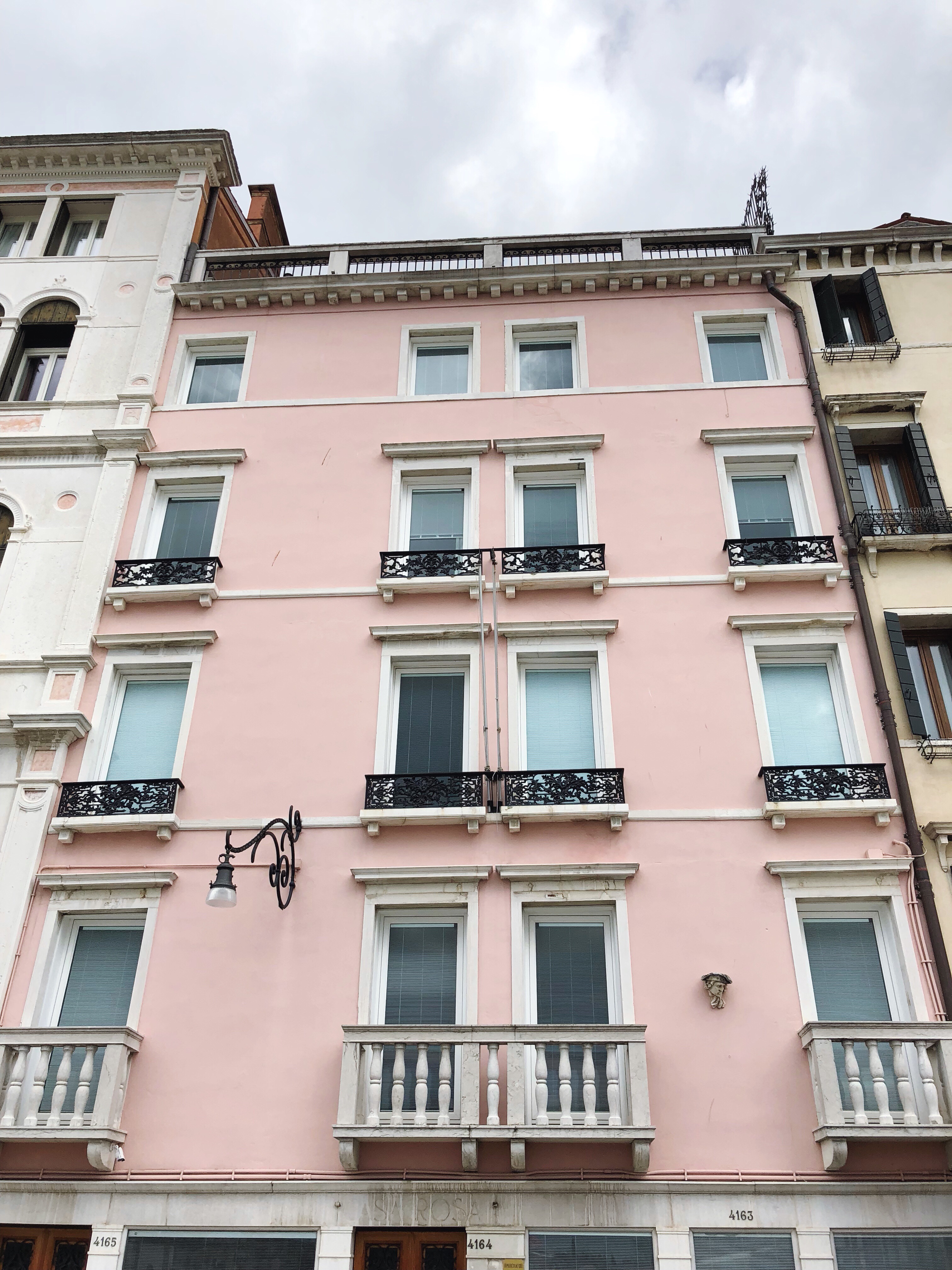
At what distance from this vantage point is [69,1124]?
1282 cm

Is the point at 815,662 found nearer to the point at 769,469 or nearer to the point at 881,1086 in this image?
the point at 769,469

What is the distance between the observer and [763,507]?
1844cm

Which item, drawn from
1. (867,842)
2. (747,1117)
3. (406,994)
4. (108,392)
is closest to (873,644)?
(867,842)

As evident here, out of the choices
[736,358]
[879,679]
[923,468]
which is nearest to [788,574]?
[879,679]

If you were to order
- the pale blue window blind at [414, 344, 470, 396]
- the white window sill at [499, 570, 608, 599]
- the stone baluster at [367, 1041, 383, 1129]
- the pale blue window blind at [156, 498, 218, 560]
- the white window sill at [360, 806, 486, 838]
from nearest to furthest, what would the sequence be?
the stone baluster at [367, 1041, 383, 1129], the white window sill at [360, 806, 486, 838], the white window sill at [499, 570, 608, 599], the pale blue window blind at [156, 498, 218, 560], the pale blue window blind at [414, 344, 470, 396]

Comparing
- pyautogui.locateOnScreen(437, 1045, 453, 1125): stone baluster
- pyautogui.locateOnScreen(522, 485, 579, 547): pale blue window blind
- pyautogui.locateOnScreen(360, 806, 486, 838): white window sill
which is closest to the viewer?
pyautogui.locateOnScreen(437, 1045, 453, 1125): stone baluster

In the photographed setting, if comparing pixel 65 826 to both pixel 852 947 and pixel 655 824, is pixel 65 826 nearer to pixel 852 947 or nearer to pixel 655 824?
pixel 655 824

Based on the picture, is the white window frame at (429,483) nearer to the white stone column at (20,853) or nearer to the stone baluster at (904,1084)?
the white stone column at (20,853)

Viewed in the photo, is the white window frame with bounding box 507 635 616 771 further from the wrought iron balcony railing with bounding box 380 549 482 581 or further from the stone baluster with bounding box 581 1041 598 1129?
the stone baluster with bounding box 581 1041 598 1129

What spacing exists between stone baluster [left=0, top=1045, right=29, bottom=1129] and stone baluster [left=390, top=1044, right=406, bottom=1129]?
457 cm

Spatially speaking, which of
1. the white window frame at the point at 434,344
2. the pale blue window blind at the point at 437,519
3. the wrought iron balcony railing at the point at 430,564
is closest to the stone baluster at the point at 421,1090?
the wrought iron balcony railing at the point at 430,564

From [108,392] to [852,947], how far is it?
1621 centimetres

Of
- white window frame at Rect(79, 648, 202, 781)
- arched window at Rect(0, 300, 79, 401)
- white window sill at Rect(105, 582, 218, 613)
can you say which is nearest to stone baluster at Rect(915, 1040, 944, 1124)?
white window frame at Rect(79, 648, 202, 781)

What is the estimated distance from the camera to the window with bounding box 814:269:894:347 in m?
20.0
